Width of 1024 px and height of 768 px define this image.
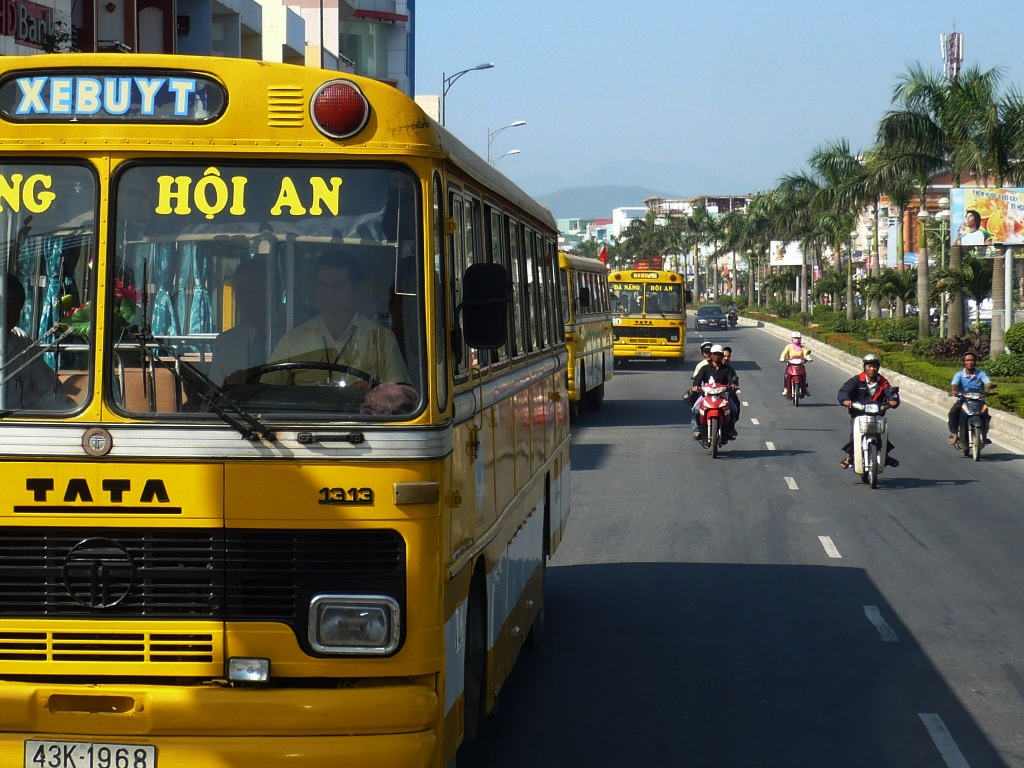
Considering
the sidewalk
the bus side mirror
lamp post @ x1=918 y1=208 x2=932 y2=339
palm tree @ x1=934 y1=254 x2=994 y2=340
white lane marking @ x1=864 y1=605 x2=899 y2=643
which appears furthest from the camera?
lamp post @ x1=918 y1=208 x2=932 y2=339

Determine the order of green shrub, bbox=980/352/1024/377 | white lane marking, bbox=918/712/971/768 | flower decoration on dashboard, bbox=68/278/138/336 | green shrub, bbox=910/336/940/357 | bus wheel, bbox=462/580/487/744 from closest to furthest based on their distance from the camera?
1. flower decoration on dashboard, bbox=68/278/138/336
2. bus wheel, bbox=462/580/487/744
3. white lane marking, bbox=918/712/971/768
4. green shrub, bbox=980/352/1024/377
5. green shrub, bbox=910/336/940/357

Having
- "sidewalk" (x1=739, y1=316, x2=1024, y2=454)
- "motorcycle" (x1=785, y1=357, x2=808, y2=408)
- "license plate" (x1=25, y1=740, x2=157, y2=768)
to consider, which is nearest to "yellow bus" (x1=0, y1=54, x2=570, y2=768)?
"license plate" (x1=25, y1=740, x2=157, y2=768)

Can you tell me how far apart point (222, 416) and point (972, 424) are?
17.7m

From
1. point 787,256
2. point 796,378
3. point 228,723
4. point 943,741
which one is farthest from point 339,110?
point 787,256

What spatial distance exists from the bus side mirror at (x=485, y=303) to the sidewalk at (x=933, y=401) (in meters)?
18.4

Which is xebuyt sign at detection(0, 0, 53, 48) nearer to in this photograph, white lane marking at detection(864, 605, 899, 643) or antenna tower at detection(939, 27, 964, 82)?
white lane marking at detection(864, 605, 899, 643)

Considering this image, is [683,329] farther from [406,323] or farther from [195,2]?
[406,323]

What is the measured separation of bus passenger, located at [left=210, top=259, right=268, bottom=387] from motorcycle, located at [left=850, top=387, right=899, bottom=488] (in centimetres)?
1360

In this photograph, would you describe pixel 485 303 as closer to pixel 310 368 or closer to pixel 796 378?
pixel 310 368

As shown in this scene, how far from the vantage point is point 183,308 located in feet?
16.2

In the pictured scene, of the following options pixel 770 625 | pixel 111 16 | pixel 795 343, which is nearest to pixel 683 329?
pixel 795 343

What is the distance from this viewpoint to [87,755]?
4715 millimetres

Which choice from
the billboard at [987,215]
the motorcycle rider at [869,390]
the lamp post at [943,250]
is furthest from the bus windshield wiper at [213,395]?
the lamp post at [943,250]

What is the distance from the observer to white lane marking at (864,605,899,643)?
961 cm
